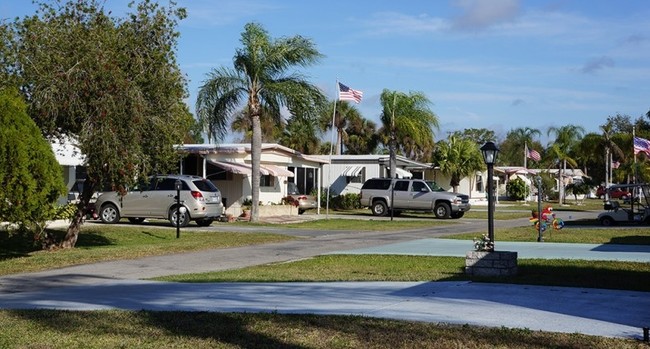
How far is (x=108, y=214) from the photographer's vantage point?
29.0 metres

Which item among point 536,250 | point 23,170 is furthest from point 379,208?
point 23,170

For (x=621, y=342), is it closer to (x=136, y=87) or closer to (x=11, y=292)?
(x=11, y=292)

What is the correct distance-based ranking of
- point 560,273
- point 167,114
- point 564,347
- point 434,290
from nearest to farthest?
point 564,347 → point 434,290 → point 560,273 → point 167,114

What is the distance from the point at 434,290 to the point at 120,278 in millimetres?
6157

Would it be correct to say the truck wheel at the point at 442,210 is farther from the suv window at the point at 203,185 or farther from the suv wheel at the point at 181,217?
the suv wheel at the point at 181,217

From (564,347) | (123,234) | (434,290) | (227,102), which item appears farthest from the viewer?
(227,102)

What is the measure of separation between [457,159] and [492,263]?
38.0 m

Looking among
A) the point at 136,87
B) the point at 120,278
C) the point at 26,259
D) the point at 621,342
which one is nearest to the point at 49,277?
the point at 120,278

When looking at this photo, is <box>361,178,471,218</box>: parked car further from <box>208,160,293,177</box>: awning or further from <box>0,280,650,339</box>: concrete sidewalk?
<box>0,280,650,339</box>: concrete sidewalk

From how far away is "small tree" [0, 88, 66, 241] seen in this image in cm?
1669

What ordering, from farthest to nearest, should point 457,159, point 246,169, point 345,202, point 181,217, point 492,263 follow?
point 457,159, point 345,202, point 246,169, point 181,217, point 492,263

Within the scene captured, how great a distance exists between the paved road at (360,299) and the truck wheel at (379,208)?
24.1 m

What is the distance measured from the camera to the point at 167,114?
65.1 feet

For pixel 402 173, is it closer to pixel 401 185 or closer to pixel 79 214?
pixel 401 185
